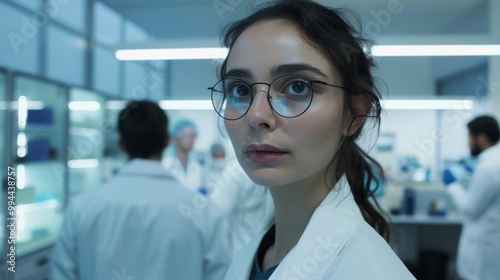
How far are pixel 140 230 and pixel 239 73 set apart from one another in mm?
1032

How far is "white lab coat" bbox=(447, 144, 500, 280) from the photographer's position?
259cm

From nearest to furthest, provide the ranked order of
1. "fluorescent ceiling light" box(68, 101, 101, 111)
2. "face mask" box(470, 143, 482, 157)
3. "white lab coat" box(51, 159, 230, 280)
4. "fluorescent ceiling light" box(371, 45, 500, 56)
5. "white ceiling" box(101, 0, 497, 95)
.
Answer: "white lab coat" box(51, 159, 230, 280) → "fluorescent ceiling light" box(371, 45, 500, 56) → "face mask" box(470, 143, 482, 157) → "white ceiling" box(101, 0, 497, 95) → "fluorescent ceiling light" box(68, 101, 101, 111)

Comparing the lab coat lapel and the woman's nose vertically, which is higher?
the woman's nose

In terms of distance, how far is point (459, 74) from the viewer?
18.9ft

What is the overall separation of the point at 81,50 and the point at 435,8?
4.26 m

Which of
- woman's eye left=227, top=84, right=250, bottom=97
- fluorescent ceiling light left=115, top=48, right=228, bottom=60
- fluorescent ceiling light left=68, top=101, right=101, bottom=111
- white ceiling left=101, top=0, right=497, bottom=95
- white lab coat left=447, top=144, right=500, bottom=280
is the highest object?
white ceiling left=101, top=0, right=497, bottom=95

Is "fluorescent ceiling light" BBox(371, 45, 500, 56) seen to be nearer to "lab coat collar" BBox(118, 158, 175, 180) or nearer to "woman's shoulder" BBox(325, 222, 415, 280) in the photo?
"lab coat collar" BBox(118, 158, 175, 180)

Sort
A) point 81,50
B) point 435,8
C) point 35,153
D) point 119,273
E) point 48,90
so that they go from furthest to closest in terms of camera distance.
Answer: point 81,50
point 435,8
point 48,90
point 35,153
point 119,273

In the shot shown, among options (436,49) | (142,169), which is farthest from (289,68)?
(436,49)

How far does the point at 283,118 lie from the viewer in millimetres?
688

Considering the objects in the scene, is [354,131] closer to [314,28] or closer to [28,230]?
[314,28]

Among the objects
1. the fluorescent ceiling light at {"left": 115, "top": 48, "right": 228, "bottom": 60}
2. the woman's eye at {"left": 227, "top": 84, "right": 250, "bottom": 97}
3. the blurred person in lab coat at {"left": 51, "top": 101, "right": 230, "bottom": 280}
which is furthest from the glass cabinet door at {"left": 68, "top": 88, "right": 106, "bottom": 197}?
the woman's eye at {"left": 227, "top": 84, "right": 250, "bottom": 97}

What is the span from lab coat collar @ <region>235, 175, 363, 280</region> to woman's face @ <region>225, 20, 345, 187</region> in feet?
0.27

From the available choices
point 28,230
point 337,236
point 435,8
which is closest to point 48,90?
point 28,230
